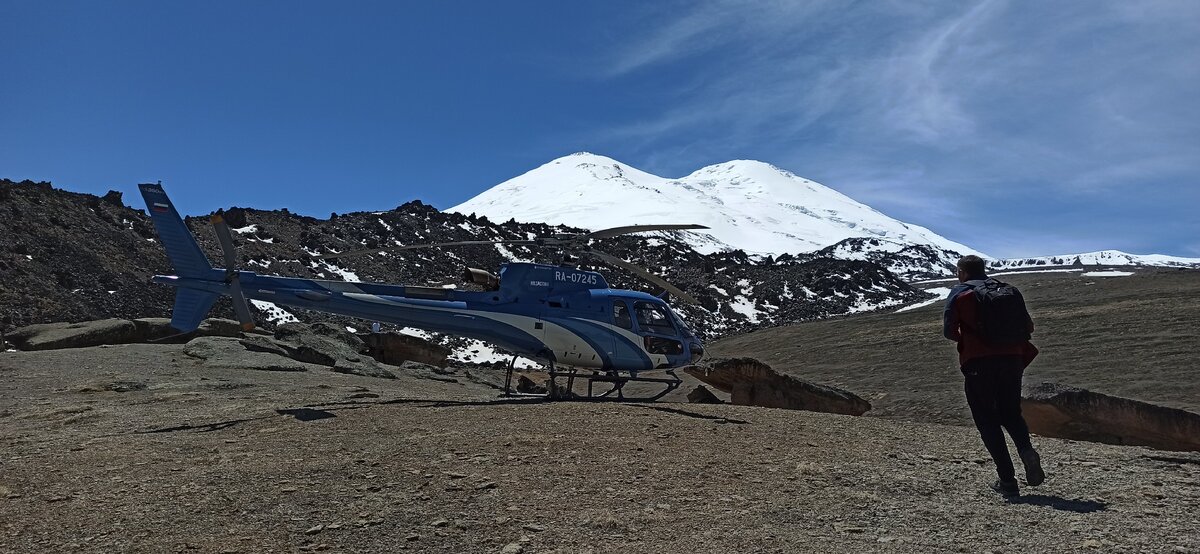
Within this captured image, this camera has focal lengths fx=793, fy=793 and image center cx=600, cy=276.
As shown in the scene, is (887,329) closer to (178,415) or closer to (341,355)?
(341,355)

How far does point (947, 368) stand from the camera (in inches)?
1240

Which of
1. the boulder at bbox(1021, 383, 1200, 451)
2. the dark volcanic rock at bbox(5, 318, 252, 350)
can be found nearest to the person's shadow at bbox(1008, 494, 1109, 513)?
the boulder at bbox(1021, 383, 1200, 451)

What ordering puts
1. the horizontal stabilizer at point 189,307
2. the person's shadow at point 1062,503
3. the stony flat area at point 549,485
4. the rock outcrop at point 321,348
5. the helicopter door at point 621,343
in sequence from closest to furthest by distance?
the stony flat area at point 549,485 → the person's shadow at point 1062,503 → the horizontal stabilizer at point 189,307 → the helicopter door at point 621,343 → the rock outcrop at point 321,348

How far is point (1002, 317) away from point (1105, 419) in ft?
30.4

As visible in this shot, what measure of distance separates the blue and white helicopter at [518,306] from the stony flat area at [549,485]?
303 cm

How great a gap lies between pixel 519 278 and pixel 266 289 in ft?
14.7

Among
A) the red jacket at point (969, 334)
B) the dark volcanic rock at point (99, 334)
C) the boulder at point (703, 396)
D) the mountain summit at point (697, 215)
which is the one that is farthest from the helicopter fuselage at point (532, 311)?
the mountain summit at point (697, 215)

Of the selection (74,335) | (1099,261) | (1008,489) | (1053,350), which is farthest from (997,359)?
(1099,261)

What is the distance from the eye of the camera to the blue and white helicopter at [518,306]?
45.3 ft

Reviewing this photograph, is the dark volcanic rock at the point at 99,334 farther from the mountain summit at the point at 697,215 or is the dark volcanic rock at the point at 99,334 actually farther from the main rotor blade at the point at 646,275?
the mountain summit at the point at 697,215

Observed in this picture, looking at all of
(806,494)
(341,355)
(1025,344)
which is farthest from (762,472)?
(341,355)

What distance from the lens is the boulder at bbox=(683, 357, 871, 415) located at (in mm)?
18578

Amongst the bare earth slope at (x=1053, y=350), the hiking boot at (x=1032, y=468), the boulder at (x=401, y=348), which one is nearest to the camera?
the hiking boot at (x=1032, y=468)

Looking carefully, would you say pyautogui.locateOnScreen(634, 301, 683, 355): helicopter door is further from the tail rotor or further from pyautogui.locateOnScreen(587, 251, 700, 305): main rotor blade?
the tail rotor
